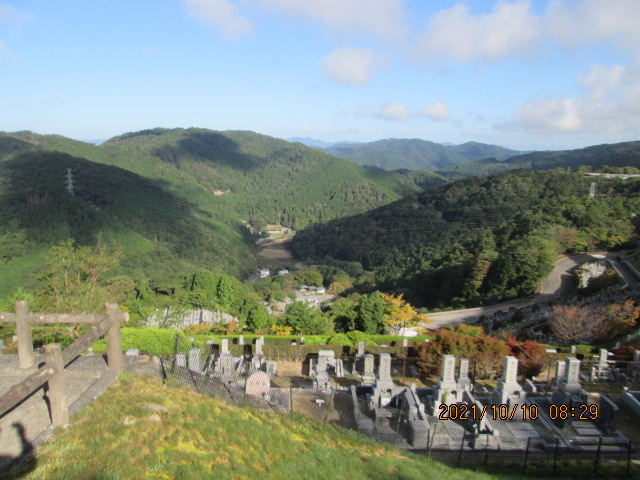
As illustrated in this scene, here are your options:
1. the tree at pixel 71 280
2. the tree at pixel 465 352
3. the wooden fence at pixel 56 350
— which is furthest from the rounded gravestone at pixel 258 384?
the tree at pixel 71 280

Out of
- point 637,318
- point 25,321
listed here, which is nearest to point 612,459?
point 25,321

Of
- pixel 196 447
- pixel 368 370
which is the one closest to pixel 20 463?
pixel 196 447

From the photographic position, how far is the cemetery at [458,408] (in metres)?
9.91

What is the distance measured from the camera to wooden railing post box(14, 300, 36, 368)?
5.98 metres

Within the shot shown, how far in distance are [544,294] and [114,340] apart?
35290 mm

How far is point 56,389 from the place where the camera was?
4801 mm

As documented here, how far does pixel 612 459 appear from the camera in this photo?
9.36 meters

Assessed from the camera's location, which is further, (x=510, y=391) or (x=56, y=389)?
(x=510, y=391)

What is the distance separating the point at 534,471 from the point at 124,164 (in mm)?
161297

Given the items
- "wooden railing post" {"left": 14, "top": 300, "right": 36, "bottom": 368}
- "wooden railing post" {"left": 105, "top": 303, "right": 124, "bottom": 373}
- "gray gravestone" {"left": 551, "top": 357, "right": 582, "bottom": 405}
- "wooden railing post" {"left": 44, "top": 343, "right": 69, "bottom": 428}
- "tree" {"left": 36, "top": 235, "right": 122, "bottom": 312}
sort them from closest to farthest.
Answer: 1. "wooden railing post" {"left": 44, "top": 343, "right": 69, "bottom": 428}
2. "wooden railing post" {"left": 14, "top": 300, "right": 36, "bottom": 368}
3. "wooden railing post" {"left": 105, "top": 303, "right": 124, "bottom": 373}
4. "gray gravestone" {"left": 551, "top": 357, "right": 582, "bottom": 405}
5. "tree" {"left": 36, "top": 235, "right": 122, "bottom": 312}

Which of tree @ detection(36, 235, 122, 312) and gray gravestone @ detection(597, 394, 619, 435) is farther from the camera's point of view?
tree @ detection(36, 235, 122, 312)

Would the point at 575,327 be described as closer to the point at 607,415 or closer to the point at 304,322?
the point at 607,415

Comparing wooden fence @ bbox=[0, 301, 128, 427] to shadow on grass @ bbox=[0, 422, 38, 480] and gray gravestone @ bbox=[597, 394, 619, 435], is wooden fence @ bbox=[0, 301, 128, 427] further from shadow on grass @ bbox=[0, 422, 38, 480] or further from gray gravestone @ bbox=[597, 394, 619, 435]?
gray gravestone @ bbox=[597, 394, 619, 435]

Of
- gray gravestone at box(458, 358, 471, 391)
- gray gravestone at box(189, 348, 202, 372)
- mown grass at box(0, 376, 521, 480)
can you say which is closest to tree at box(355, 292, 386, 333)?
gray gravestone at box(458, 358, 471, 391)
